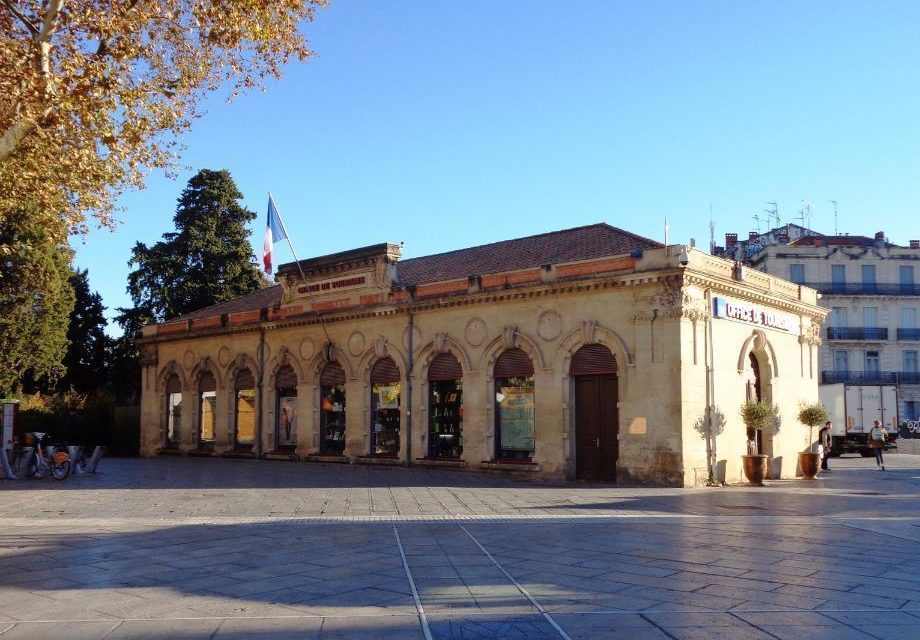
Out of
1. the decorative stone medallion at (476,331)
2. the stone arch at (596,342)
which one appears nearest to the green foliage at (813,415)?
the stone arch at (596,342)

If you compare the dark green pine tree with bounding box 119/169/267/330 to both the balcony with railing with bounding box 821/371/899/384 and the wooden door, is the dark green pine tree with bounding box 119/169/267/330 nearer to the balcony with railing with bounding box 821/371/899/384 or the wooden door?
the wooden door

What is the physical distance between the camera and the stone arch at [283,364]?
101ft

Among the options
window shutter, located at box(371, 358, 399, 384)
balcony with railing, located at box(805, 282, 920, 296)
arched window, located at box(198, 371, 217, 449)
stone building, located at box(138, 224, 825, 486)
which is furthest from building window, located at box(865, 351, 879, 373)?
arched window, located at box(198, 371, 217, 449)

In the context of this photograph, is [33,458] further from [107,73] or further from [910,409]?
[910,409]

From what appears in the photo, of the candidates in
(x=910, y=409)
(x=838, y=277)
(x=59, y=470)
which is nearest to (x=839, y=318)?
(x=838, y=277)

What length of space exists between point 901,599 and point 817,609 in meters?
1.11

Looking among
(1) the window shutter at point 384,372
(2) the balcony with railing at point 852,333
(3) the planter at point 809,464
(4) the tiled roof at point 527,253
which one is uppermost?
(4) the tiled roof at point 527,253

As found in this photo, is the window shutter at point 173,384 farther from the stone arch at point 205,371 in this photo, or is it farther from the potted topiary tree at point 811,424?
the potted topiary tree at point 811,424

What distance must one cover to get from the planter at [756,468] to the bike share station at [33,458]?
18.7 metres

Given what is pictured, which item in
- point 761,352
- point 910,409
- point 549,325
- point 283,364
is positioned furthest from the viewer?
point 910,409

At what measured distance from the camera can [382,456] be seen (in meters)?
27.3

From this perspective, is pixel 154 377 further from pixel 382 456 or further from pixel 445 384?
pixel 445 384

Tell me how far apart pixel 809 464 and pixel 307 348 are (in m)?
17.8

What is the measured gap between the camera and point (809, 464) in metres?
23.9
